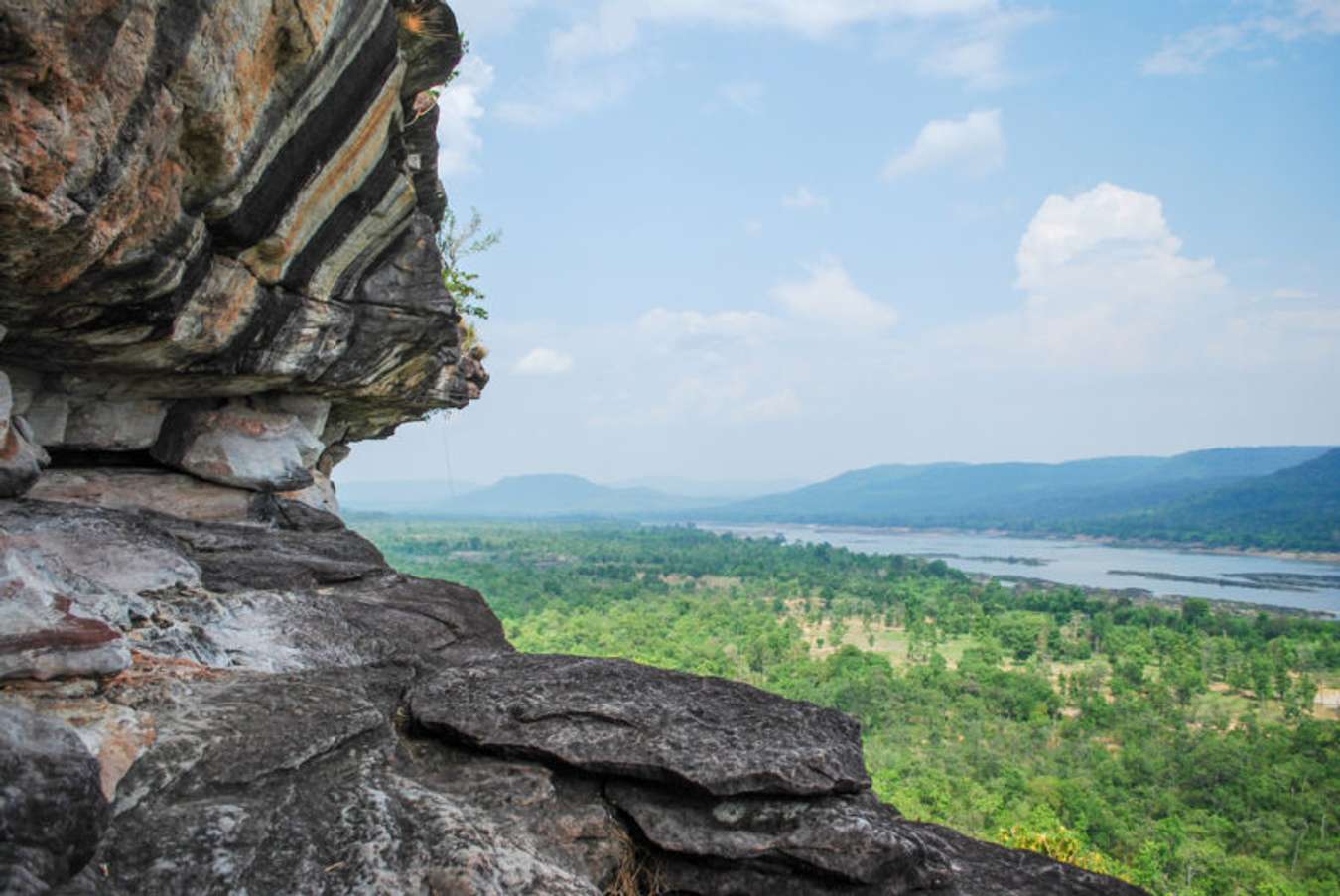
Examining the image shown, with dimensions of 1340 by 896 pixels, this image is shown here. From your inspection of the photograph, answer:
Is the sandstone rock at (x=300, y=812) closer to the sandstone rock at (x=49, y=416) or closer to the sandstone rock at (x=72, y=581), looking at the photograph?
the sandstone rock at (x=72, y=581)

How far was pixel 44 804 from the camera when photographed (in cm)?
389

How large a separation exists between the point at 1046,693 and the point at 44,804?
6349 centimetres

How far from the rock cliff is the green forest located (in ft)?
61.7

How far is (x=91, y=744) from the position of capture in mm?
4664

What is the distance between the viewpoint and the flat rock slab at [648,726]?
6.05 m

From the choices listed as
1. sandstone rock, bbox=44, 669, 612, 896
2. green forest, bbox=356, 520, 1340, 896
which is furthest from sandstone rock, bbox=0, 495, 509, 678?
green forest, bbox=356, 520, 1340, 896

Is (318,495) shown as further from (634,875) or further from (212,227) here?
(634,875)

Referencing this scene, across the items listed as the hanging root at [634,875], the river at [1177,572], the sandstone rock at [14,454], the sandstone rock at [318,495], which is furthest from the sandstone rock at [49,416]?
the river at [1177,572]

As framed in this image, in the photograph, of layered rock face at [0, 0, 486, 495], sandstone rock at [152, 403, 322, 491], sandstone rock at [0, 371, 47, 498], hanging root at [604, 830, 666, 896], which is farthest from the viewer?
sandstone rock at [152, 403, 322, 491]

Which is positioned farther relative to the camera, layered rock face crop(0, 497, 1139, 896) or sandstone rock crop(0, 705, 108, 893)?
layered rock face crop(0, 497, 1139, 896)

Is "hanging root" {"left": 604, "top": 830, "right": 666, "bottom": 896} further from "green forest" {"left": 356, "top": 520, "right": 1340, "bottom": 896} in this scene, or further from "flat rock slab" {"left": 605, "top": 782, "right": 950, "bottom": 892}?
"green forest" {"left": 356, "top": 520, "right": 1340, "bottom": 896}

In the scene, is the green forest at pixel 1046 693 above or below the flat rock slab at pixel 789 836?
below

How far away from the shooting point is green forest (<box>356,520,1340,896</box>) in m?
37.0

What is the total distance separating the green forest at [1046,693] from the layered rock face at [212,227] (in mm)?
20341
